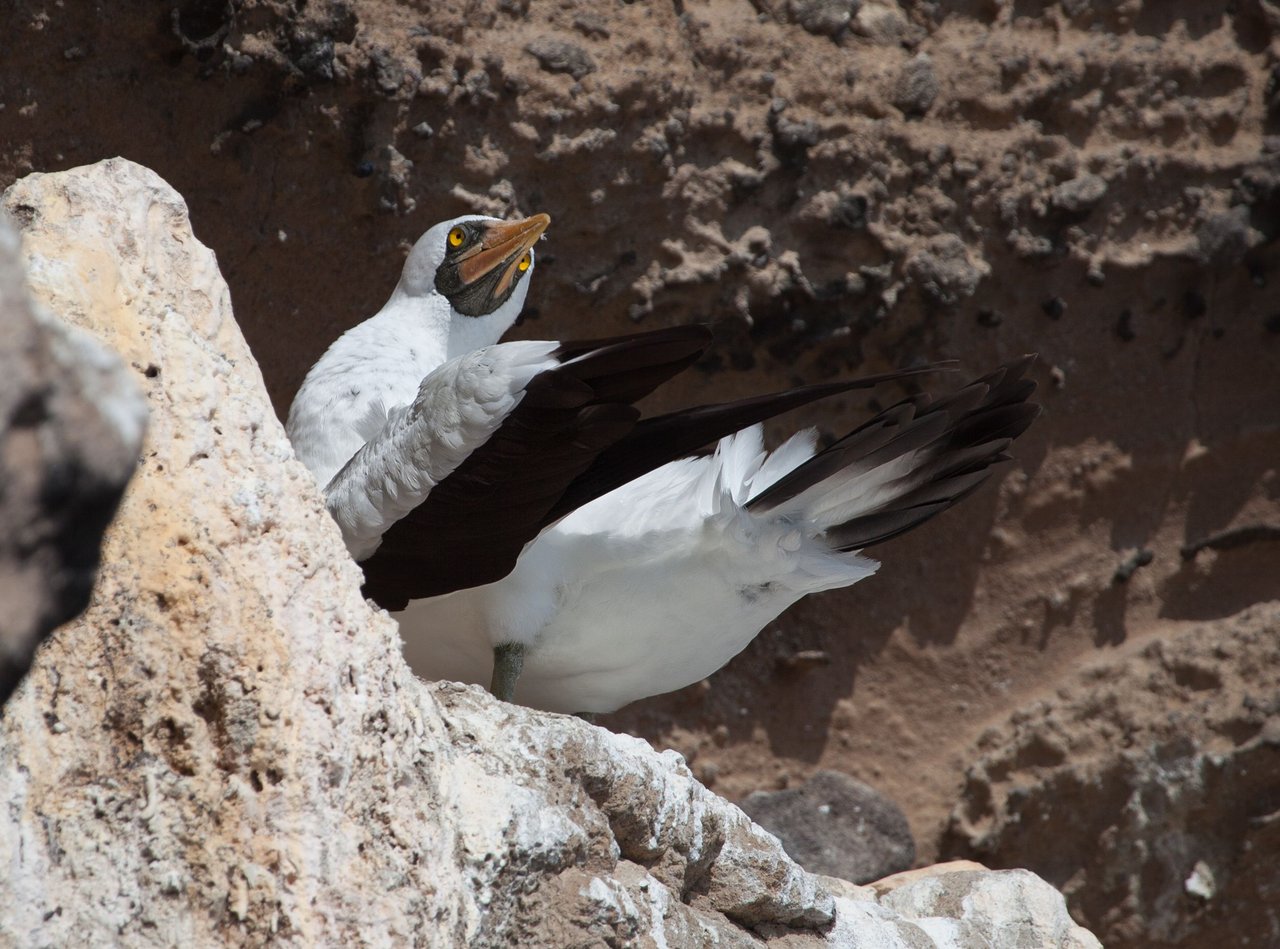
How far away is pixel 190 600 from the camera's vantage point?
73.8 inches

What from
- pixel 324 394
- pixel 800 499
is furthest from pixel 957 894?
pixel 324 394

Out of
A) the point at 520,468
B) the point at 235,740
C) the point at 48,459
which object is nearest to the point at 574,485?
the point at 520,468

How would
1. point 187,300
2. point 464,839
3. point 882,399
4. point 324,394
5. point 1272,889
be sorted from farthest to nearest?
point 882,399 → point 1272,889 → point 324,394 → point 187,300 → point 464,839

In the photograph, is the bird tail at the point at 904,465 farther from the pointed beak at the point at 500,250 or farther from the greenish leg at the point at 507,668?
the pointed beak at the point at 500,250

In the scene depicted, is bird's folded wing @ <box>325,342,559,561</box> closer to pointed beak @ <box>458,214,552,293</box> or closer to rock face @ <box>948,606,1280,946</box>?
pointed beak @ <box>458,214,552,293</box>

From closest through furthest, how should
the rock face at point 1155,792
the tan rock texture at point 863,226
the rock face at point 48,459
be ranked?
the rock face at point 48,459 → the tan rock texture at point 863,226 → the rock face at point 1155,792

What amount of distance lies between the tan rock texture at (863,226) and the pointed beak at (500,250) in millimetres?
833

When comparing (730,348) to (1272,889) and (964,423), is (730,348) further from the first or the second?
(1272,889)

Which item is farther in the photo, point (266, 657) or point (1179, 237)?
point (1179, 237)

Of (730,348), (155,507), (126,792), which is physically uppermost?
(155,507)

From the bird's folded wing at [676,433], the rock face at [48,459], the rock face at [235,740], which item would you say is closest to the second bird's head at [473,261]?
the bird's folded wing at [676,433]

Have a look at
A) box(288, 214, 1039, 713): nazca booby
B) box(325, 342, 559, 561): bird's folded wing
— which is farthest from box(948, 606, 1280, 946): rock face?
box(325, 342, 559, 561): bird's folded wing

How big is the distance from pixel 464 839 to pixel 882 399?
368cm

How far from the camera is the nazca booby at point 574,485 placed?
2.96 m
